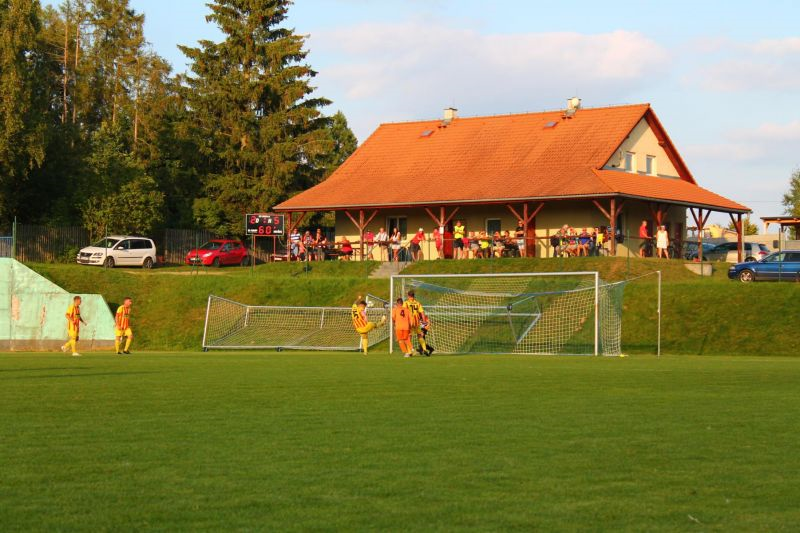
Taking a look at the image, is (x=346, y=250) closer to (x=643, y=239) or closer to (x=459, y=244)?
(x=459, y=244)

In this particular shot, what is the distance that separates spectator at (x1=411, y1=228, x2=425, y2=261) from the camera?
4631 centimetres

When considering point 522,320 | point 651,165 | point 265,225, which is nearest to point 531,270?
point 522,320

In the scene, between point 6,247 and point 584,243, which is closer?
point 6,247

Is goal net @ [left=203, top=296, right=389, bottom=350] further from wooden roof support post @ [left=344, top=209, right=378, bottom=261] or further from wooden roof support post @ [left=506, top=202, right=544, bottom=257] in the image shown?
wooden roof support post @ [left=344, top=209, right=378, bottom=261]

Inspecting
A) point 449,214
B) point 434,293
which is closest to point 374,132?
point 449,214

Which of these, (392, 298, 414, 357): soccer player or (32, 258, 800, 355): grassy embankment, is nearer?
(392, 298, 414, 357): soccer player

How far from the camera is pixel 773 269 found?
37688 millimetres

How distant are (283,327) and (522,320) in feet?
28.3

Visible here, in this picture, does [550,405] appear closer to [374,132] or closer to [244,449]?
[244,449]

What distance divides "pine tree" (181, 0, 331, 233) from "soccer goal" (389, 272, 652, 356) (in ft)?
103

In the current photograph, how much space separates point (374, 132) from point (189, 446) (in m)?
49.1

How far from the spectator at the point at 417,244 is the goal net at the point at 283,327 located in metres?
9.95

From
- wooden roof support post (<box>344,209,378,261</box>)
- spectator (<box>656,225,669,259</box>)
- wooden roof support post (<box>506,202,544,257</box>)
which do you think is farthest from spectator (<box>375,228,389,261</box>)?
spectator (<box>656,225,669,259</box>)

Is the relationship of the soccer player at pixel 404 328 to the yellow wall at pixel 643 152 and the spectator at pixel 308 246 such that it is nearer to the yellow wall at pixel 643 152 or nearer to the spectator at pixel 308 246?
the spectator at pixel 308 246
